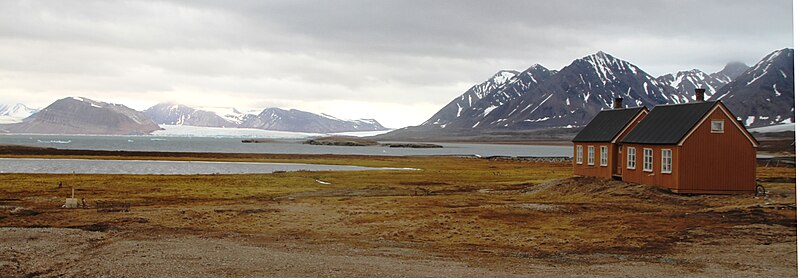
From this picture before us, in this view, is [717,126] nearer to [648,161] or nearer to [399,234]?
[648,161]

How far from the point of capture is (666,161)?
142 ft

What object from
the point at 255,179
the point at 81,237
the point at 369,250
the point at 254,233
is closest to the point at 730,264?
the point at 369,250

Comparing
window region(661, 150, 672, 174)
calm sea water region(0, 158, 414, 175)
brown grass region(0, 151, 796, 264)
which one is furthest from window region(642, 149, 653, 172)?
calm sea water region(0, 158, 414, 175)

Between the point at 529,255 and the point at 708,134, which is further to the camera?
the point at 708,134

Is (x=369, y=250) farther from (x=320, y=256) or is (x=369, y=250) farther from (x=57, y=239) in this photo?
(x=57, y=239)

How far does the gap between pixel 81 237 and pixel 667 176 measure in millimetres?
33598

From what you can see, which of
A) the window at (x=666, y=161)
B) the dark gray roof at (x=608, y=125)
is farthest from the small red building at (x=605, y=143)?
the window at (x=666, y=161)

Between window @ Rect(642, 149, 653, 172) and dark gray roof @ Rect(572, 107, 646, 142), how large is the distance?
4483mm

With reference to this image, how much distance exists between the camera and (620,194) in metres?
44.7

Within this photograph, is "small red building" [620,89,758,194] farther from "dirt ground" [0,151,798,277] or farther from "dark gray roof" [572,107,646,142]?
"dark gray roof" [572,107,646,142]

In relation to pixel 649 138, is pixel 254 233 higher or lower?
lower

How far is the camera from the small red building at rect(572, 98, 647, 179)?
164 ft

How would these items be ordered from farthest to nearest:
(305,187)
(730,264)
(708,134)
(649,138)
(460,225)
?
1. (305,187)
2. (649,138)
3. (708,134)
4. (460,225)
5. (730,264)

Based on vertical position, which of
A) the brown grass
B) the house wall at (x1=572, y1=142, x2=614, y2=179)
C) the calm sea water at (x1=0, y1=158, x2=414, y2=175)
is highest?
the house wall at (x1=572, y1=142, x2=614, y2=179)
